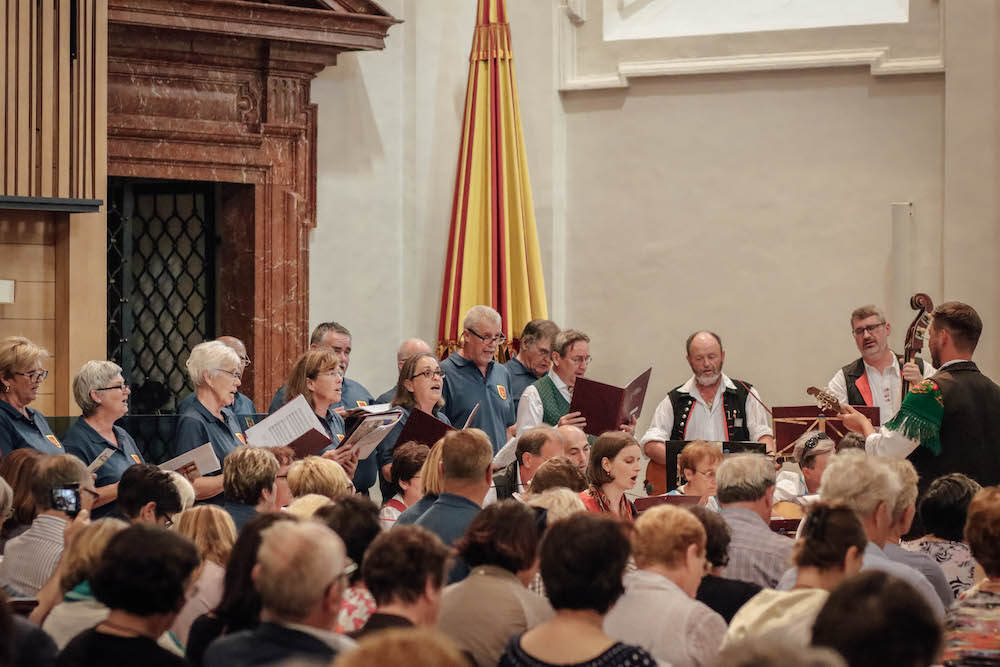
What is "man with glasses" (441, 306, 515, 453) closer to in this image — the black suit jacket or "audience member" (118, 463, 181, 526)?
"audience member" (118, 463, 181, 526)

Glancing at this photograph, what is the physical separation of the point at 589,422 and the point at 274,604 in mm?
3901

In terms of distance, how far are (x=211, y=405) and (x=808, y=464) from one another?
103 inches

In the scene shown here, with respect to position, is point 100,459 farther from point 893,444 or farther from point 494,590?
point 893,444

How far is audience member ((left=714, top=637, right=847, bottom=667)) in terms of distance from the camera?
1.84 metres

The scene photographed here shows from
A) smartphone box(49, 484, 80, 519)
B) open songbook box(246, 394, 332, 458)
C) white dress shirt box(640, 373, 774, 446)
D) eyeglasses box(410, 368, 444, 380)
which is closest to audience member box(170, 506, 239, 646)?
smartphone box(49, 484, 80, 519)

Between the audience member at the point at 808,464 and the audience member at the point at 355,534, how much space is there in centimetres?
245

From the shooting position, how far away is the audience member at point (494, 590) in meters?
3.29

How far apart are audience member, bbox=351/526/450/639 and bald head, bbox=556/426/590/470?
9.26ft

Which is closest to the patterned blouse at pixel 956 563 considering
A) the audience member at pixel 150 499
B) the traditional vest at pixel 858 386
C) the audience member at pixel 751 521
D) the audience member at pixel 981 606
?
the audience member at pixel 751 521

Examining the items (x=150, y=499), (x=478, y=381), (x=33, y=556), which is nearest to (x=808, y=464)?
(x=478, y=381)

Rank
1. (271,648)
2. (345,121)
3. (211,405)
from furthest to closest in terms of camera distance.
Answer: (345,121), (211,405), (271,648)

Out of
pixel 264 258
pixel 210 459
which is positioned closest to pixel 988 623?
pixel 210 459

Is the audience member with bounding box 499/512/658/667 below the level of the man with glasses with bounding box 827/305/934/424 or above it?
below

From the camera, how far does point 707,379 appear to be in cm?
724
